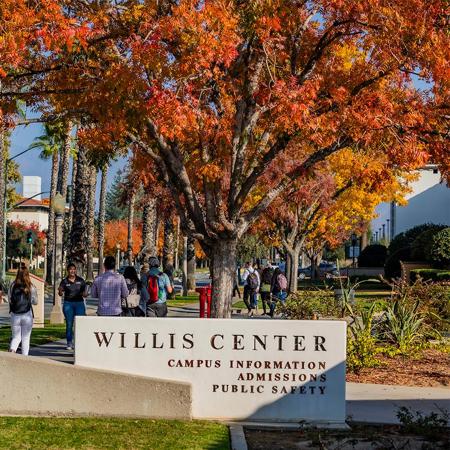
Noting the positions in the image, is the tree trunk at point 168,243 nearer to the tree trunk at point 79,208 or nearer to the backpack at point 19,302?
the tree trunk at point 79,208

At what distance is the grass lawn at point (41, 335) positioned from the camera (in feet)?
62.4

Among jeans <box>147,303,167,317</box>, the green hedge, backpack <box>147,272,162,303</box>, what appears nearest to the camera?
backpack <box>147,272,162,303</box>

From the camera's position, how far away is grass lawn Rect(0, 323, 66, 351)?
62.4ft

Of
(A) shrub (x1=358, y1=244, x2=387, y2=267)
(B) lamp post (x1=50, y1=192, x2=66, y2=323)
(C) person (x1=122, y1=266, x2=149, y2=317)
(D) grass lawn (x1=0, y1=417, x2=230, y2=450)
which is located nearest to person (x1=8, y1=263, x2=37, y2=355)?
(C) person (x1=122, y1=266, x2=149, y2=317)

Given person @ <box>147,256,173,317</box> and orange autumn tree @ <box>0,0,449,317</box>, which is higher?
orange autumn tree @ <box>0,0,449,317</box>

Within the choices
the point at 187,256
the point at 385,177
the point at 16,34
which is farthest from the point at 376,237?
the point at 16,34

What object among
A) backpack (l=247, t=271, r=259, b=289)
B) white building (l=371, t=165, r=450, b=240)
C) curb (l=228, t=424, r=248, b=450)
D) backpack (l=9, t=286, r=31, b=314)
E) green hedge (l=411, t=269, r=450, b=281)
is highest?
white building (l=371, t=165, r=450, b=240)

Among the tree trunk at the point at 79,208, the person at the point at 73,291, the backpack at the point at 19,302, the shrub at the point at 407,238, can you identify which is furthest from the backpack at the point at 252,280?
the shrub at the point at 407,238

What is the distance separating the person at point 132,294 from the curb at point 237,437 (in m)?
6.11

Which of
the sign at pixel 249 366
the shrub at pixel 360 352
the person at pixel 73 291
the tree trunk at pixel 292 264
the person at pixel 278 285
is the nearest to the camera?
the sign at pixel 249 366

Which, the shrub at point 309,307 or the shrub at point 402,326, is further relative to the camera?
the shrub at point 309,307

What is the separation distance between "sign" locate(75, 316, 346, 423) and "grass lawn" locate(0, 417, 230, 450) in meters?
0.54

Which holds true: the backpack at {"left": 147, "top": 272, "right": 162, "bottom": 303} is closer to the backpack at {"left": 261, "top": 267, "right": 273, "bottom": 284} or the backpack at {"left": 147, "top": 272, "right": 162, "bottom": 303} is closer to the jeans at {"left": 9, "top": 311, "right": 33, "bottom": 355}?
the jeans at {"left": 9, "top": 311, "right": 33, "bottom": 355}

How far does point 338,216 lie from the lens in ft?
137
